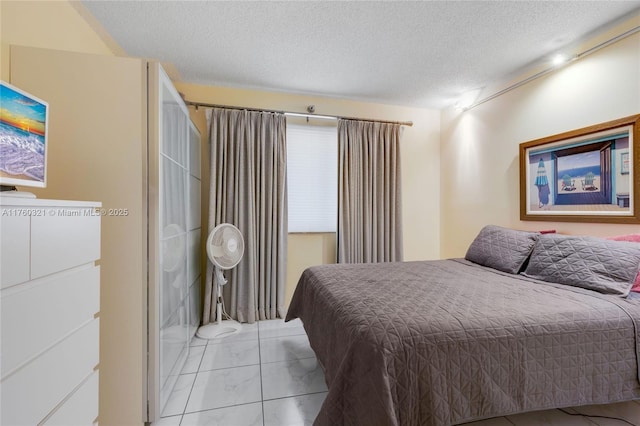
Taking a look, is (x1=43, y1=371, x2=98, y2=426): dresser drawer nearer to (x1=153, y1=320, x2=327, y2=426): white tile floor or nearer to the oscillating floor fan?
(x1=153, y1=320, x2=327, y2=426): white tile floor

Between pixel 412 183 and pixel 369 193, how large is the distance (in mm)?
767

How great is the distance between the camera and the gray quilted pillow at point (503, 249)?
85.8 inches

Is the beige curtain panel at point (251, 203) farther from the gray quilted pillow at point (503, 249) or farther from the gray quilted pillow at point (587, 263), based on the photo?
the gray quilted pillow at point (587, 263)

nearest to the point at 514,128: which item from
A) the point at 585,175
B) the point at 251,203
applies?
the point at 585,175

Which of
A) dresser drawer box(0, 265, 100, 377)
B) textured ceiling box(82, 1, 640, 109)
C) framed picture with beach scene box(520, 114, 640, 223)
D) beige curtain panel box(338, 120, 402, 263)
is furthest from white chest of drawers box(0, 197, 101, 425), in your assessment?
framed picture with beach scene box(520, 114, 640, 223)

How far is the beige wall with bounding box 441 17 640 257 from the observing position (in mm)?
1930

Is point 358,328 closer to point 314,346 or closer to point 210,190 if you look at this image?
point 314,346

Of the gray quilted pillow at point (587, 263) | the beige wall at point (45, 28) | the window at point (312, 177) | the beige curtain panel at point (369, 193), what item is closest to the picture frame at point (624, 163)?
the gray quilted pillow at point (587, 263)

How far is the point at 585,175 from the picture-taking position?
2.12 m

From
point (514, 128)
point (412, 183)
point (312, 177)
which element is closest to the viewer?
point (514, 128)

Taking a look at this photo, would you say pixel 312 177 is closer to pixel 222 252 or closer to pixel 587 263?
pixel 222 252

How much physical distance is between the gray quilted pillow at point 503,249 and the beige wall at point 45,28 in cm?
340

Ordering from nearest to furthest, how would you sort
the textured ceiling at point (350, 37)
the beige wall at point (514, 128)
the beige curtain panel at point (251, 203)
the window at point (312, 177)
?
the textured ceiling at point (350, 37)
the beige wall at point (514, 128)
the beige curtain panel at point (251, 203)
the window at point (312, 177)

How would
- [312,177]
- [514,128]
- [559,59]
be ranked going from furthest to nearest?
[312,177]
[514,128]
[559,59]
